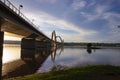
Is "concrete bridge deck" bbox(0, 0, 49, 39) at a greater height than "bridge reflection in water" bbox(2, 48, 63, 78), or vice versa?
"concrete bridge deck" bbox(0, 0, 49, 39)

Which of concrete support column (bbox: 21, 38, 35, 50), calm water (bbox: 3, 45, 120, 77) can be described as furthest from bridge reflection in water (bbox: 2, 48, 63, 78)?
concrete support column (bbox: 21, 38, 35, 50)

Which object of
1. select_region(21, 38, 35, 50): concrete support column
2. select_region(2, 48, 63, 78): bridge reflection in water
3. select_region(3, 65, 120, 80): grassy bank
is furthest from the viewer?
select_region(21, 38, 35, 50): concrete support column

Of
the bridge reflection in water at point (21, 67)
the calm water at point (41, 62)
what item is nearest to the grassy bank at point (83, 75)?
the bridge reflection in water at point (21, 67)

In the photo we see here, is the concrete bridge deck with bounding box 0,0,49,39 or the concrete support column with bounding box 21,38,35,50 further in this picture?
the concrete support column with bounding box 21,38,35,50

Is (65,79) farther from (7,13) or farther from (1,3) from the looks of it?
(7,13)

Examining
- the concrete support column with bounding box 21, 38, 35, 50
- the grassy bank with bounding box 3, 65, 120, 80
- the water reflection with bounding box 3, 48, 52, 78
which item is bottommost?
the water reflection with bounding box 3, 48, 52, 78

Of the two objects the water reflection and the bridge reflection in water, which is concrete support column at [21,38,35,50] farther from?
the water reflection

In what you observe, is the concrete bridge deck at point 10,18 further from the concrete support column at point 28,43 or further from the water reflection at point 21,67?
the concrete support column at point 28,43

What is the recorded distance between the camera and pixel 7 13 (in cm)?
4503

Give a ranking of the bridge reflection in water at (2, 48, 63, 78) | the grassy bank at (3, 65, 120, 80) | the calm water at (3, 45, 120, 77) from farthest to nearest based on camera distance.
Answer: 1. the calm water at (3, 45, 120, 77)
2. the bridge reflection in water at (2, 48, 63, 78)
3. the grassy bank at (3, 65, 120, 80)

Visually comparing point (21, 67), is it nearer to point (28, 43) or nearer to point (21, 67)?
point (21, 67)

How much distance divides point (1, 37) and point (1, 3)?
40.5 feet

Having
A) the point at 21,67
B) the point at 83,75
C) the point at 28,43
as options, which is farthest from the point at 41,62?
the point at 28,43

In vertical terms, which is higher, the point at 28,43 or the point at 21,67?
the point at 28,43
